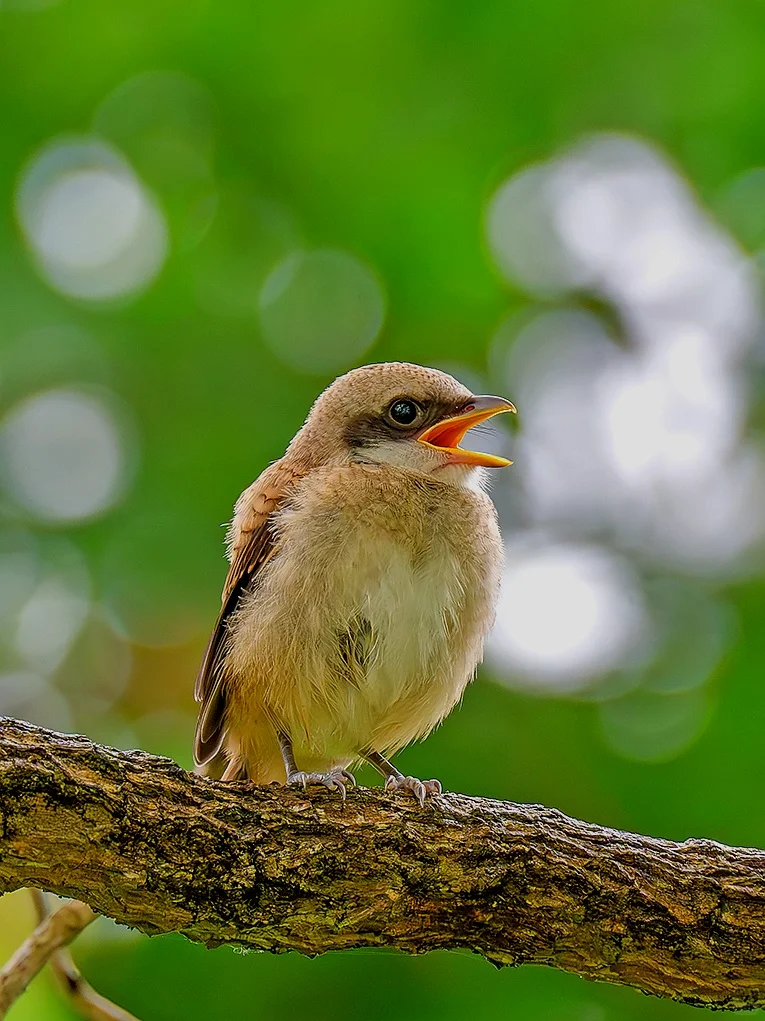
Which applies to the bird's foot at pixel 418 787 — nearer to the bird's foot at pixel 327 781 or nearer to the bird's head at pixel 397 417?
the bird's foot at pixel 327 781

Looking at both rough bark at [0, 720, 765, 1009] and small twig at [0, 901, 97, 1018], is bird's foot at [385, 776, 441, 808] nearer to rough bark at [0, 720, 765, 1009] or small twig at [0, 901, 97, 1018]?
rough bark at [0, 720, 765, 1009]

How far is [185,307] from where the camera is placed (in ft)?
23.7

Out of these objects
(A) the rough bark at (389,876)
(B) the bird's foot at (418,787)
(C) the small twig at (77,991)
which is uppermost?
(B) the bird's foot at (418,787)

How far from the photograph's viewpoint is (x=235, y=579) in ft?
17.9

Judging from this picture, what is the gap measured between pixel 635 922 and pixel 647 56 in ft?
17.4

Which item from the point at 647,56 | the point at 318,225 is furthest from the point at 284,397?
the point at 647,56

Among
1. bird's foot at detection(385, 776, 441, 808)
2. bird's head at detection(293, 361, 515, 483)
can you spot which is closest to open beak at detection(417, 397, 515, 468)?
bird's head at detection(293, 361, 515, 483)

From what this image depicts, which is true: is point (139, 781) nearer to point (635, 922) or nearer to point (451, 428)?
point (635, 922)

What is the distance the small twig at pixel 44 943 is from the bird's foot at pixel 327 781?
0.84m

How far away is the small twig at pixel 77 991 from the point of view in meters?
4.41

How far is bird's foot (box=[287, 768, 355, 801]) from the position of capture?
433 cm

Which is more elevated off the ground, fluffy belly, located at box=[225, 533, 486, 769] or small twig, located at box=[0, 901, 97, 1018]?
fluffy belly, located at box=[225, 533, 486, 769]

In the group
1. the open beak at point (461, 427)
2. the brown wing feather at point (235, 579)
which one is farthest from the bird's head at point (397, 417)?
the brown wing feather at point (235, 579)

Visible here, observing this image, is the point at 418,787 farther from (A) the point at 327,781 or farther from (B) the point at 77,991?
(B) the point at 77,991
